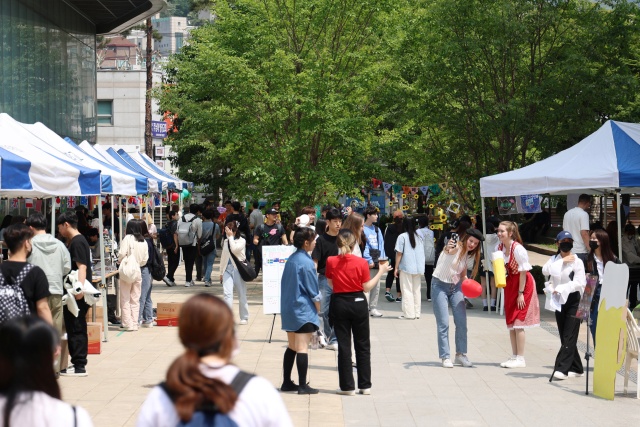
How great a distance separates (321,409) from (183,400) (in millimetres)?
6081

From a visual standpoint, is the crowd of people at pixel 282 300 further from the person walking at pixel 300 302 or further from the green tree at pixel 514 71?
the green tree at pixel 514 71

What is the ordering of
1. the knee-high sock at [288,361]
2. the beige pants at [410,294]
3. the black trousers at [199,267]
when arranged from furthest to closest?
the black trousers at [199,267]
the beige pants at [410,294]
the knee-high sock at [288,361]

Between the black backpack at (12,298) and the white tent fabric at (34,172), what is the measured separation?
10.6ft

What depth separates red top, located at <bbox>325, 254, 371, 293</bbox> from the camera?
31.8 feet

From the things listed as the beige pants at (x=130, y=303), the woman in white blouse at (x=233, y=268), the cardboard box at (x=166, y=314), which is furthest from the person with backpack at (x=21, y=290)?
the cardboard box at (x=166, y=314)

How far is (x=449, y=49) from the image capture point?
74.7 feet

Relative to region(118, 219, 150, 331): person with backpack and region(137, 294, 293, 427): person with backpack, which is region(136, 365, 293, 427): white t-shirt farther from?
region(118, 219, 150, 331): person with backpack

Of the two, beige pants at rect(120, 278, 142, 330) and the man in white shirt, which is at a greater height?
the man in white shirt

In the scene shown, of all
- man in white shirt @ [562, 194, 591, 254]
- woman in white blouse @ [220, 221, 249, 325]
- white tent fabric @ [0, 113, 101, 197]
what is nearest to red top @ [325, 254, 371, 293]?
white tent fabric @ [0, 113, 101, 197]

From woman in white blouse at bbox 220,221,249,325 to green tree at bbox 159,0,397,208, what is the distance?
22.1 ft

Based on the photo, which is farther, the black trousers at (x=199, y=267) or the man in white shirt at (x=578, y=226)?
the black trousers at (x=199, y=267)

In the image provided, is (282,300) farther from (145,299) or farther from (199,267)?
(199,267)

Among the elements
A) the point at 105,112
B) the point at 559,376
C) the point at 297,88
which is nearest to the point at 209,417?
the point at 559,376

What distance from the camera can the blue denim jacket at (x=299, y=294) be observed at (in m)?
9.84
